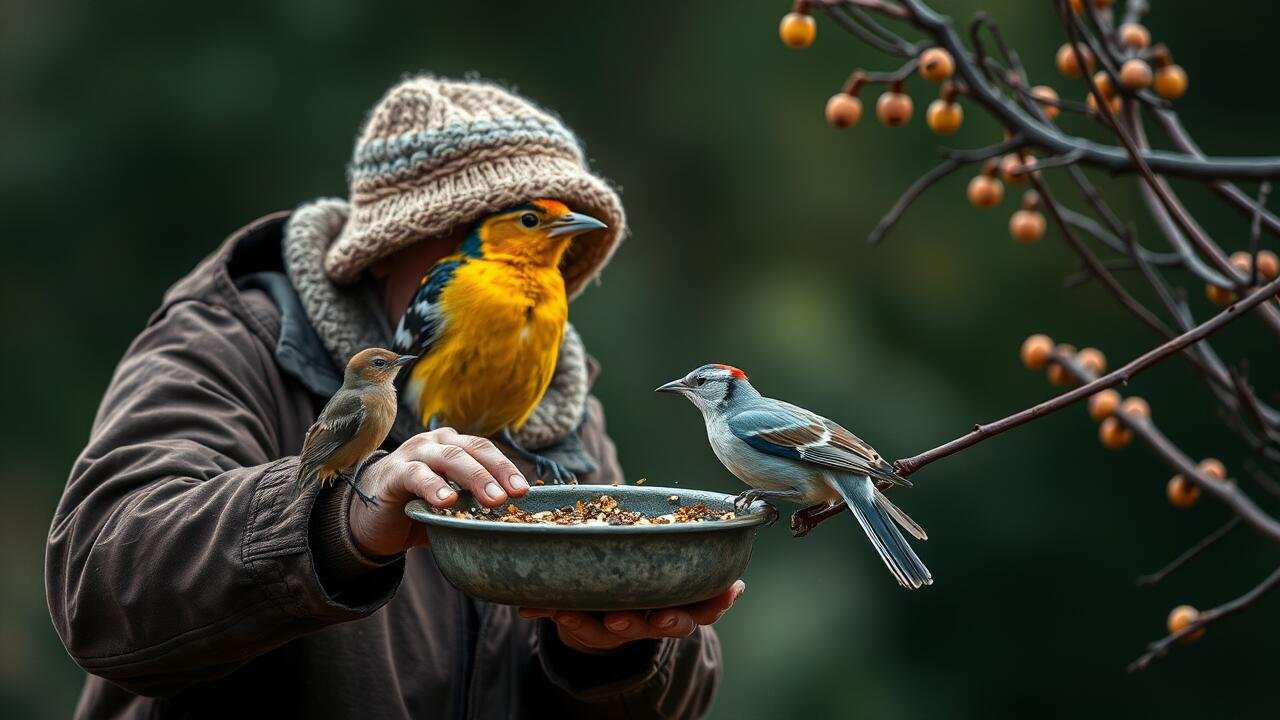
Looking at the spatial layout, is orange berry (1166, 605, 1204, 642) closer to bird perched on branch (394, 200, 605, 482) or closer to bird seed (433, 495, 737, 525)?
bird seed (433, 495, 737, 525)

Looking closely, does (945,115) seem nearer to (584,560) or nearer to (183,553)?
(584,560)

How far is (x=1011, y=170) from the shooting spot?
2.17 m

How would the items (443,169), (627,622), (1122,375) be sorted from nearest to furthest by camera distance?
(1122,375), (627,622), (443,169)

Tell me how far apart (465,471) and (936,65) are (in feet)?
3.40

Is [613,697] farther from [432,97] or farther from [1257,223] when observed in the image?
[1257,223]

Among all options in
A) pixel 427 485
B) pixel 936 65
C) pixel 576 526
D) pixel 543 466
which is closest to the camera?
pixel 576 526

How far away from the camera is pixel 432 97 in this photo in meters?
2.71

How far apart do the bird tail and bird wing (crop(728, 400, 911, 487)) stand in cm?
3

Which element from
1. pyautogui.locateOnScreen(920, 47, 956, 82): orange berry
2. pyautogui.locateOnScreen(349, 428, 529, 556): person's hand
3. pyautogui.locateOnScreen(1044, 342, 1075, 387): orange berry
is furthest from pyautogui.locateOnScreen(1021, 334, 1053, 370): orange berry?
pyautogui.locateOnScreen(349, 428, 529, 556): person's hand

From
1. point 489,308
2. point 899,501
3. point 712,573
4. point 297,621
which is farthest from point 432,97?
point 899,501

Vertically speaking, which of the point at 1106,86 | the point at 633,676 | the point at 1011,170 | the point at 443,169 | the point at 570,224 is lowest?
the point at 633,676

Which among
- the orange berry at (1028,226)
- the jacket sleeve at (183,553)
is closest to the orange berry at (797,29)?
the orange berry at (1028,226)

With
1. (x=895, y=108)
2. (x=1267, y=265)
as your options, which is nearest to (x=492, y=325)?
(x=895, y=108)

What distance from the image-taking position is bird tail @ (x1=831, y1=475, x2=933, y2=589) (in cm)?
173
